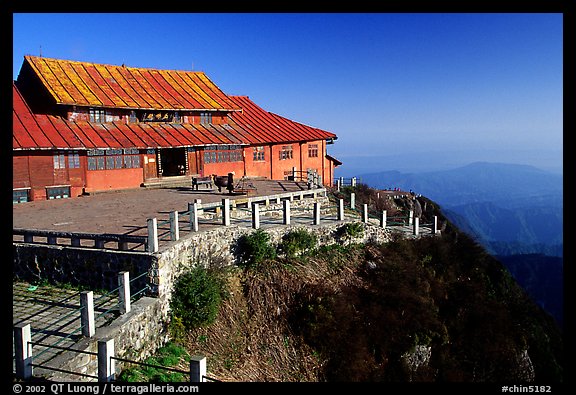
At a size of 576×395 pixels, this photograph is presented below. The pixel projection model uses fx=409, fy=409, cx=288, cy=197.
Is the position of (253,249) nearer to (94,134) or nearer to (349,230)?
(349,230)

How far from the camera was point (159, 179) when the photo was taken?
82.6 feet

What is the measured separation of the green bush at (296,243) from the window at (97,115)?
50.8 feet

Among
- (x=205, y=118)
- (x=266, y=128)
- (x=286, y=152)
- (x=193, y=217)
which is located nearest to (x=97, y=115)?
(x=205, y=118)

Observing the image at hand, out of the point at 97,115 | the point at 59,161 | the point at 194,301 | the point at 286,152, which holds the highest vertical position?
the point at 97,115

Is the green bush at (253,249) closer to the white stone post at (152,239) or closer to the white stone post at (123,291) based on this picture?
the white stone post at (152,239)

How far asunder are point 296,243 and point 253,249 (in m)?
1.87

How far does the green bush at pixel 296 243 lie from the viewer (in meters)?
15.1

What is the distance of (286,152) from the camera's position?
105 ft

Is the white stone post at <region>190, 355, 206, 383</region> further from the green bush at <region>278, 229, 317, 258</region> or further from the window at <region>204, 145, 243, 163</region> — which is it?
the window at <region>204, 145, 243, 163</region>

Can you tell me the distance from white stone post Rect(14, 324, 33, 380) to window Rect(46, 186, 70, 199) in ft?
51.5

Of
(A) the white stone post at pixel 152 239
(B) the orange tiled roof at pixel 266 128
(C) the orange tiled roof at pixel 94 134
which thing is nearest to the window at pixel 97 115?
(C) the orange tiled roof at pixel 94 134

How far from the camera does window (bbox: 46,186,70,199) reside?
21.0m

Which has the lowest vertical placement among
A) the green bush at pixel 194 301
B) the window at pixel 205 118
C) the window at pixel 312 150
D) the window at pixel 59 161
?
the green bush at pixel 194 301
